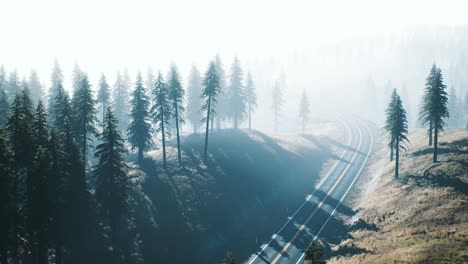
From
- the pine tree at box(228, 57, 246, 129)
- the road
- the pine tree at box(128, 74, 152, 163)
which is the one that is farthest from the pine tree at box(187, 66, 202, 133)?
the road

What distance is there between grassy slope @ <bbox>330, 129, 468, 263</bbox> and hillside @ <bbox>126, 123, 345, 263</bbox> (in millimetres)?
10487

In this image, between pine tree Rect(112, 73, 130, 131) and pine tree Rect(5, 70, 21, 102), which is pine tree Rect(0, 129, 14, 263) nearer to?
pine tree Rect(112, 73, 130, 131)

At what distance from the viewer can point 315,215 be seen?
44.1 metres

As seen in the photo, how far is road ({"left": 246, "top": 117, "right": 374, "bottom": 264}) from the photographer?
3531cm

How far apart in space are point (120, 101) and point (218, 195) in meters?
33.8

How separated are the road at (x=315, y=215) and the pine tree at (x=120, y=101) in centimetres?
3976

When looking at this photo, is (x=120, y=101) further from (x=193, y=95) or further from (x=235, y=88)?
(x=235, y=88)

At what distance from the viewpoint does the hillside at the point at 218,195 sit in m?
35.4

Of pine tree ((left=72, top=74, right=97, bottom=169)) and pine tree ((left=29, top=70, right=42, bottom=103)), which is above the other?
pine tree ((left=29, top=70, right=42, bottom=103))

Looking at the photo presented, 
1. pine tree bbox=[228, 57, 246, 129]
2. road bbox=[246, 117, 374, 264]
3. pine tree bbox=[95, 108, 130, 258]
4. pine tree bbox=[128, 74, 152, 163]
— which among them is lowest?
road bbox=[246, 117, 374, 264]

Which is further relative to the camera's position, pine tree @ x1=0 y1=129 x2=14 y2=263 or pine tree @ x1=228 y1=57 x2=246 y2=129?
pine tree @ x1=228 y1=57 x2=246 y2=129

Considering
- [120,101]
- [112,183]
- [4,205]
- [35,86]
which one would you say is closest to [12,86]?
[35,86]

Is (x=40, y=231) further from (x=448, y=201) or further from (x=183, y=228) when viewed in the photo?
(x=448, y=201)

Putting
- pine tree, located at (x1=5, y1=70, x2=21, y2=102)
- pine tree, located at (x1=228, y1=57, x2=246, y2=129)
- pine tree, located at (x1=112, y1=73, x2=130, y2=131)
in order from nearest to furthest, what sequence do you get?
1. pine tree, located at (x1=5, y1=70, x2=21, y2=102)
2. pine tree, located at (x1=112, y1=73, x2=130, y2=131)
3. pine tree, located at (x1=228, y1=57, x2=246, y2=129)
